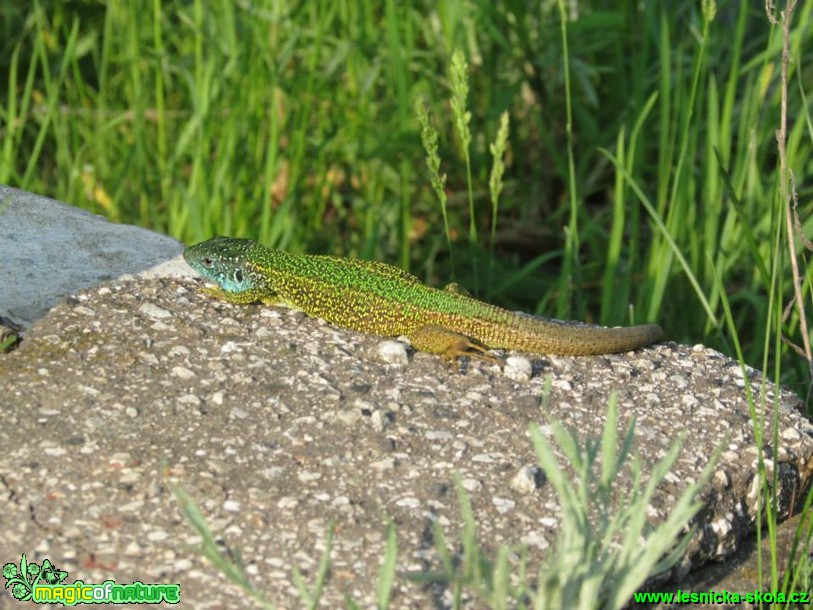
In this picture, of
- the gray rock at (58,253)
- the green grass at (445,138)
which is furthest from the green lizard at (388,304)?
the green grass at (445,138)

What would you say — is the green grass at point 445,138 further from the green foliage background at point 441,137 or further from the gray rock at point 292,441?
the gray rock at point 292,441

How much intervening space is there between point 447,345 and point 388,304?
1.44 ft

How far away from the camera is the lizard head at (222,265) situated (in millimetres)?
4086

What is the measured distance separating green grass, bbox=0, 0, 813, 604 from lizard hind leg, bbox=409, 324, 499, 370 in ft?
3.99

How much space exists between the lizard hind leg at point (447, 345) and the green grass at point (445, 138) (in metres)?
1.21

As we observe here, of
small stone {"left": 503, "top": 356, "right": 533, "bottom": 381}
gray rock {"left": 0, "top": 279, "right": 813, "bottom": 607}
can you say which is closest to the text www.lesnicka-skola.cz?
gray rock {"left": 0, "top": 279, "right": 813, "bottom": 607}

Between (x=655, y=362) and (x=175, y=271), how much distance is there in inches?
65.4

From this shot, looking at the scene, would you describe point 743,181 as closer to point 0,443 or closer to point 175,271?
point 175,271

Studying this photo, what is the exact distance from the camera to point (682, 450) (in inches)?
127

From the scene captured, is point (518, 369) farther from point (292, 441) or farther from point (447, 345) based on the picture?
point (292, 441)

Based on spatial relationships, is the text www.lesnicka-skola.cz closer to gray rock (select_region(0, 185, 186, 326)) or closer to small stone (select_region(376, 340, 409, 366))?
small stone (select_region(376, 340, 409, 366))

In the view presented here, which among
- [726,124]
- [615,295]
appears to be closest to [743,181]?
[726,124]

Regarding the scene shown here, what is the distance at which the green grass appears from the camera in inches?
207

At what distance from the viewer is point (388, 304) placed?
4031 mm
